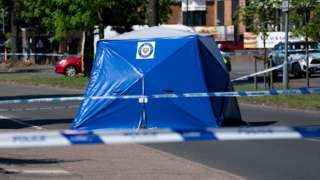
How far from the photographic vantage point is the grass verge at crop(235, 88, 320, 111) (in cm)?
1967

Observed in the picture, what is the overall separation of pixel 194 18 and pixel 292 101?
2422 inches

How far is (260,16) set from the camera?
27.6 meters

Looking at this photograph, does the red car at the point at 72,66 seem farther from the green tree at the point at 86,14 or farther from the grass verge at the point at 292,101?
the grass verge at the point at 292,101

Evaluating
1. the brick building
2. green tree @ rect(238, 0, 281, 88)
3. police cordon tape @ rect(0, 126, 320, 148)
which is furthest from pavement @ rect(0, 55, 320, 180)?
the brick building

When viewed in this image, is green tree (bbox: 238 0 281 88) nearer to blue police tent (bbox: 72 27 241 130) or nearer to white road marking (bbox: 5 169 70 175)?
blue police tent (bbox: 72 27 241 130)

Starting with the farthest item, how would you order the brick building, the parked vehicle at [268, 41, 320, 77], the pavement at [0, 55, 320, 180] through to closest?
the brick building → the parked vehicle at [268, 41, 320, 77] → the pavement at [0, 55, 320, 180]

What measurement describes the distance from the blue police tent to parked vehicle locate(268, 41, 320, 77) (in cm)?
1836

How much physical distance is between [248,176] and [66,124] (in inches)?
296

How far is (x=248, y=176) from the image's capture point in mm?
9727

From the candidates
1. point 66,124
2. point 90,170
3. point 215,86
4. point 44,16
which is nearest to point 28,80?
point 44,16

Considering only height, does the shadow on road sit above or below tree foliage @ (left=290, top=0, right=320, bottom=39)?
below

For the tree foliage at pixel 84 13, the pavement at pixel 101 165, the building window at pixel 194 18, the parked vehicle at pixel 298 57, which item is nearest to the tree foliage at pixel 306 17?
the parked vehicle at pixel 298 57

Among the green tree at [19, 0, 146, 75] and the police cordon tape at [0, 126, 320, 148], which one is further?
the green tree at [19, 0, 146, 75]

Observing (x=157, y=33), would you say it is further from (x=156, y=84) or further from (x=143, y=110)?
(x=143, y=110)
